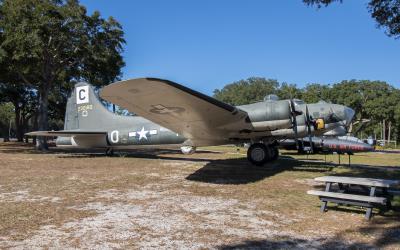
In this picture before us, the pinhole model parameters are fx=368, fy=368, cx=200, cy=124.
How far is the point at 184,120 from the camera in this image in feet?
39.8

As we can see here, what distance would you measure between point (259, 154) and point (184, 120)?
141 inches

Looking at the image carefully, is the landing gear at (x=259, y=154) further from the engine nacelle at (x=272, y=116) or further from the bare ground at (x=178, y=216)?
the bare ground at (x=178, y=216)

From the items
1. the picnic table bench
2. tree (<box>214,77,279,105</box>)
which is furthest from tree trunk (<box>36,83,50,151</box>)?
tree (<box>214,77,279,105</box>)

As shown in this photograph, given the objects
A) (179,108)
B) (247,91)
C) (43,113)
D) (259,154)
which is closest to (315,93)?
(247,91)

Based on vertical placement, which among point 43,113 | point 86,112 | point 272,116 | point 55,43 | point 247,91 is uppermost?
point 247,91

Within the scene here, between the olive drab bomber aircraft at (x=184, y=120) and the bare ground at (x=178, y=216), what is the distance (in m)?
2.20

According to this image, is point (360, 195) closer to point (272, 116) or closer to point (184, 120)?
point (272, 116)

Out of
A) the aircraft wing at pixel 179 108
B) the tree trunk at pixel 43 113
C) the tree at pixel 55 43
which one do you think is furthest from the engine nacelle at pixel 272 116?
the tree trunk at pixel 43 113

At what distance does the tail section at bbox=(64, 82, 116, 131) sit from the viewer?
64.0 ft

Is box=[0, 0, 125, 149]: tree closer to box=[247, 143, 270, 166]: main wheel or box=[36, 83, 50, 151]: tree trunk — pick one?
box=[36, 83, 50, 151]: tree trunk

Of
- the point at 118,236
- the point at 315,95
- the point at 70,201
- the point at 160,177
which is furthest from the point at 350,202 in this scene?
the point at 315,95

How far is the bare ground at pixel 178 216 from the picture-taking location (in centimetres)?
507

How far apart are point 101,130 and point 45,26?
893 centimetres

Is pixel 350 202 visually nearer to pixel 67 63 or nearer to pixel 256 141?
pixel 256 141
